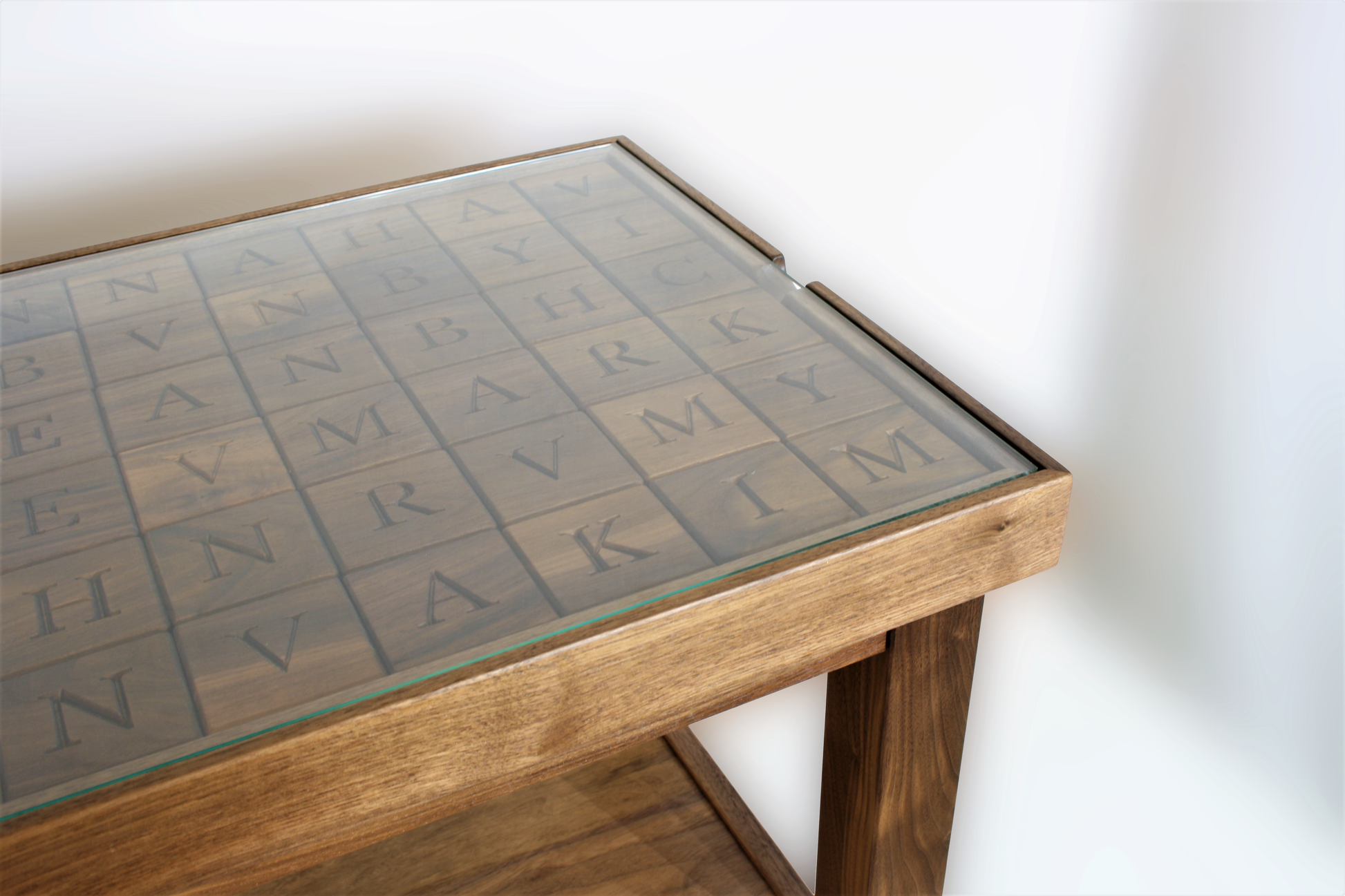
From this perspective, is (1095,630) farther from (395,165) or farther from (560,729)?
(395,165)

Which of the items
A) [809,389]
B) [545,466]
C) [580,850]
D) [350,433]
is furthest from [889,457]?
[580,850]

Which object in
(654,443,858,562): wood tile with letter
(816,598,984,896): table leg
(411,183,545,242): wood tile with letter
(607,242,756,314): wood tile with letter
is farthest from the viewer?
(411,183,545,242): wood tile with letter

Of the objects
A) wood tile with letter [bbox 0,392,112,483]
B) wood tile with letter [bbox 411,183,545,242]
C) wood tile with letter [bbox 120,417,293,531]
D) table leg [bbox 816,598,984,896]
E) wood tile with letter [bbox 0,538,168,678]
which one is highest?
wood tile with letter [bbox 411,183,545,242]

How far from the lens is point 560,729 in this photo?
538 mm

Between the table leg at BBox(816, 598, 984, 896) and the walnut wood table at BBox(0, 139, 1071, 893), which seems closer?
the walnut wood table at BBox(0, 139, 1071, 893)

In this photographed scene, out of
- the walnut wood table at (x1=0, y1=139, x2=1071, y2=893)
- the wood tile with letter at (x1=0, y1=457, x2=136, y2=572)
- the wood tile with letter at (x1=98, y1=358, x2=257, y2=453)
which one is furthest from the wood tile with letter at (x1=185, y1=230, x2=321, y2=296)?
the wood tile with letter at (x1=0, y1=457, x2=136, y2=572)

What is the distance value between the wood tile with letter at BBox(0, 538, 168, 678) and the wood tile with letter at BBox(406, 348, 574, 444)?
0.60ft

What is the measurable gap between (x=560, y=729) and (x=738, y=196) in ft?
2.71

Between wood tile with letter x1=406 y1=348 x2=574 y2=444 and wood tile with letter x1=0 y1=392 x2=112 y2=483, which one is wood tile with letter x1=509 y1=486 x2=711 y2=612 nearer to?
wood tile with letter x1=406 y1=348 x2=574 y2=444

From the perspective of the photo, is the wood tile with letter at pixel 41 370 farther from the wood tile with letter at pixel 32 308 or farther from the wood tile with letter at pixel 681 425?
the wood tile with letter at pixel 681 425

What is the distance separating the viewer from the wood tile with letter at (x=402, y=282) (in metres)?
0.81

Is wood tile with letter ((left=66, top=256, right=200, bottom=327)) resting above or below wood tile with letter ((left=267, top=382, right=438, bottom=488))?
above

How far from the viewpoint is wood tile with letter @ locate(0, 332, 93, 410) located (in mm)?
736

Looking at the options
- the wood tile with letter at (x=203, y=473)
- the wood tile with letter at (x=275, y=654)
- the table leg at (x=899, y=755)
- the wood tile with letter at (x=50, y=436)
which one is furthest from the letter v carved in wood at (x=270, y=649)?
the table leg at (x=899, y=755)
